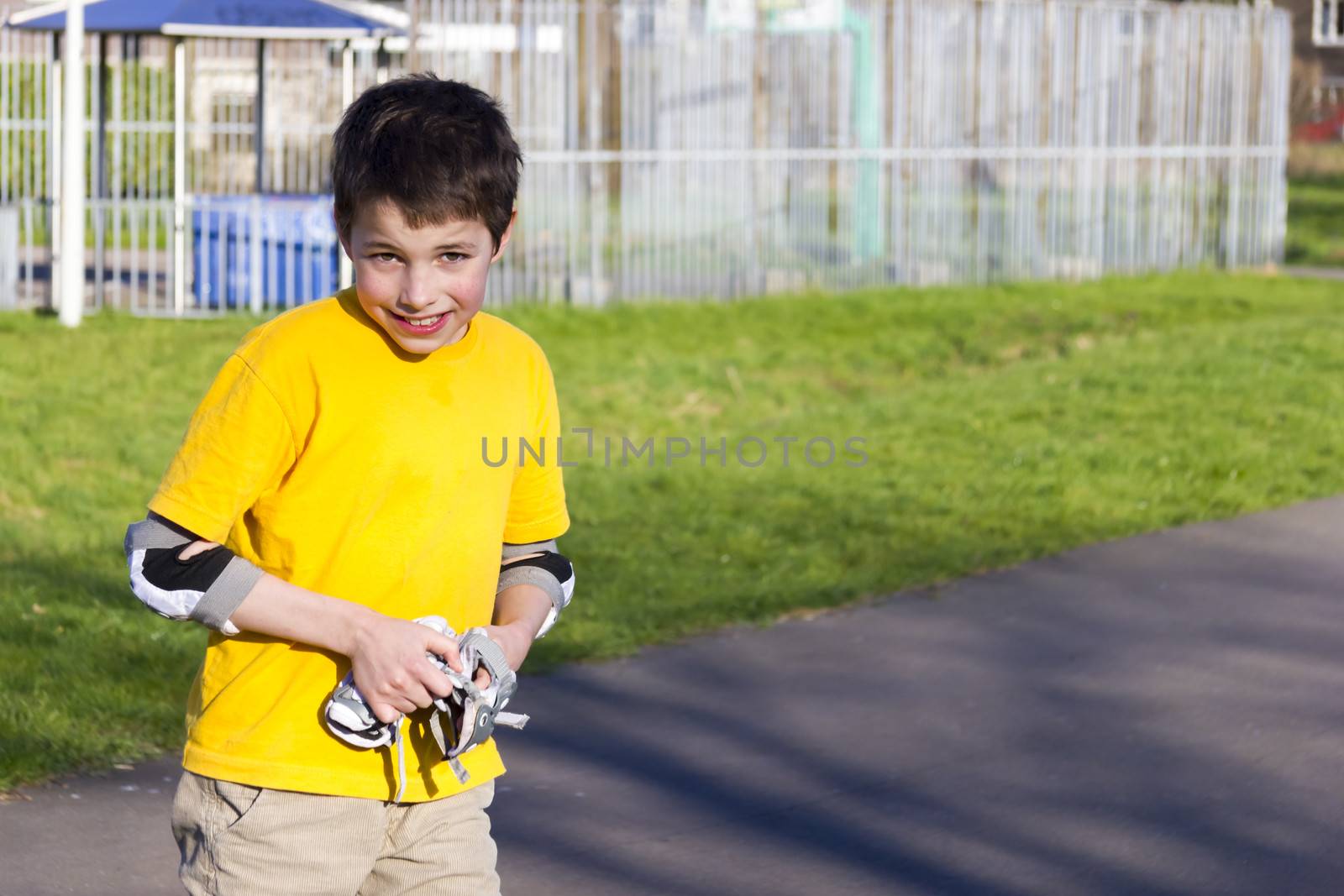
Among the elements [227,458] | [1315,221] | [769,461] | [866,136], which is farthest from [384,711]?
[1315,221]

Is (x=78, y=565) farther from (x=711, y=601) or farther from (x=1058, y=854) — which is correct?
(x=1058, y=854)

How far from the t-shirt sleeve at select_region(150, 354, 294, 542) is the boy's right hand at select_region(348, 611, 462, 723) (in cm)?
23

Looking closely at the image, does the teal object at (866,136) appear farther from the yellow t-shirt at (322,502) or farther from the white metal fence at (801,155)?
the yellow t-shirt at (322,502)

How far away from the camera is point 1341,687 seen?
578cm

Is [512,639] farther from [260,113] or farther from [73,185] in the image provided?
[260,113]

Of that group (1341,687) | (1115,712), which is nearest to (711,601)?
(1115,712)

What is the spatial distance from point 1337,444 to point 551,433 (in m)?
7.76

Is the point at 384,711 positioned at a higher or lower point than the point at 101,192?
lower

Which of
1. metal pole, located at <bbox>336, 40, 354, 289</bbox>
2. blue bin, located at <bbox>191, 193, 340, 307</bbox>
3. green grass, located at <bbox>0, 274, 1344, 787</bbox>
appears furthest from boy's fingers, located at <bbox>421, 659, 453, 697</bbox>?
blue bin, located at <bbox>191, 193, 340, 307</bbox>

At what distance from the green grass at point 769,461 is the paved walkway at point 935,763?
0.47 m

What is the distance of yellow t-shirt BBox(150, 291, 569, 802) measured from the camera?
2387 mm

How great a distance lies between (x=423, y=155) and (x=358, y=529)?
510 millimetres

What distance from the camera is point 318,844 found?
8.05 feet

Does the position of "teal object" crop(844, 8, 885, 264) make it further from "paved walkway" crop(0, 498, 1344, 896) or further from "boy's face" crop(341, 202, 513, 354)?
"boy's face" crop(341, 202, 513, 354)
